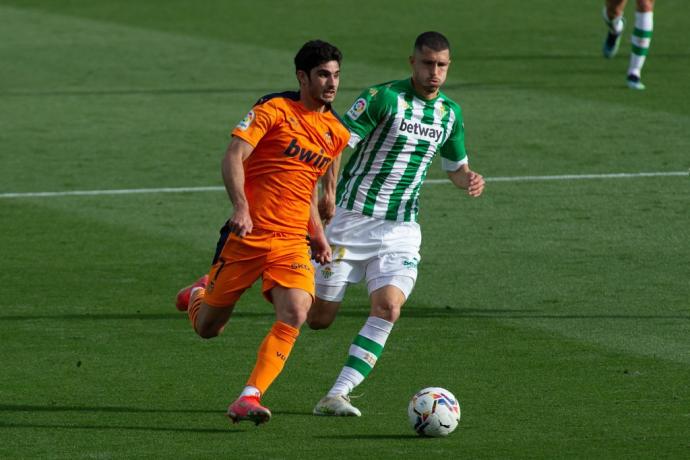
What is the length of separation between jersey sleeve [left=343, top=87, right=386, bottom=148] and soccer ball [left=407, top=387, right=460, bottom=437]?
5.72 ft

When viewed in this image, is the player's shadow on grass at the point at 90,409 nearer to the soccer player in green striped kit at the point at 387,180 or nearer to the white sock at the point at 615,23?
the soccer player in green striped kit at the point at 387,180

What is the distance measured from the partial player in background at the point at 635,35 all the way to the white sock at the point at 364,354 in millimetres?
11808

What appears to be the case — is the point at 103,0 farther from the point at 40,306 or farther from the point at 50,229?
the point at 40,306

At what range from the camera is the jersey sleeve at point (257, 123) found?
8297 mm

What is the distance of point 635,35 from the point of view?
19.9 meters

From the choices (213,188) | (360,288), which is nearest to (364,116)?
(360,288)

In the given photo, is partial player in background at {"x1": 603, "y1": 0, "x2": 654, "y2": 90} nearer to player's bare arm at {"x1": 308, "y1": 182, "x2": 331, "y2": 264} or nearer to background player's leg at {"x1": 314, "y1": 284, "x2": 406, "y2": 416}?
background player's leg at {"x1": 314, "y1": 284, "x2": 406, "y2": 416}

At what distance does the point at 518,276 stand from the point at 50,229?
4.40 metres

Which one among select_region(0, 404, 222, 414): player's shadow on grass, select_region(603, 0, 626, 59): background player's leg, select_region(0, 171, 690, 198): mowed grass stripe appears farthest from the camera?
select_region(603, 0, 626, 59): background player's leg

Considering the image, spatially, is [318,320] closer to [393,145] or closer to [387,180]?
[387,180]

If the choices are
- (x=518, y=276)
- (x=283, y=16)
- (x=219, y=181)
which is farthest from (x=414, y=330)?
(x=283, y=16)

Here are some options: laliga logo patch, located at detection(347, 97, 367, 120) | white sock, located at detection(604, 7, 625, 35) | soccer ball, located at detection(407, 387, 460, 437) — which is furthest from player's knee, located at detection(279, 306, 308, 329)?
white sock, located at detection(604, 7, 625, 35)

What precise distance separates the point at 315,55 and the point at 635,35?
12.3 meters

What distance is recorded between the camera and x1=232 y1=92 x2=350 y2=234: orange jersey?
8.54 metres
